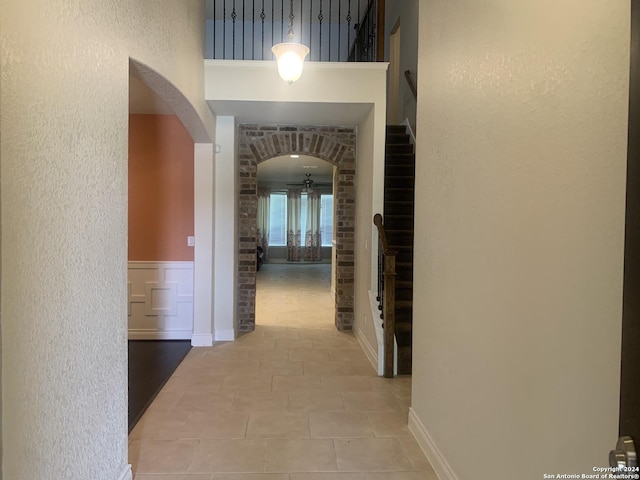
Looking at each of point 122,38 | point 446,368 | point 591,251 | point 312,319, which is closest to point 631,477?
point 591,251

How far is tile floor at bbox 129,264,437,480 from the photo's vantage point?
2.30m

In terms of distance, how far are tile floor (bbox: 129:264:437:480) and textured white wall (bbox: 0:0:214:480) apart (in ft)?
1.75

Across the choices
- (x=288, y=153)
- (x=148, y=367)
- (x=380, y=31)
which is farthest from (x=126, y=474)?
(x=380, y=31)

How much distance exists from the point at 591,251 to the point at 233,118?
13.8ft

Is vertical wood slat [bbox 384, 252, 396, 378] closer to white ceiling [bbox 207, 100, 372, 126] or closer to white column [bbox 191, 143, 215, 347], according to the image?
white ceiling [bbox 207, 100, 372, 126]

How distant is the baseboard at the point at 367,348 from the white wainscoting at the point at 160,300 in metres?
1.95

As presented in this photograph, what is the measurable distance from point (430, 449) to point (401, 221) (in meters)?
2.82

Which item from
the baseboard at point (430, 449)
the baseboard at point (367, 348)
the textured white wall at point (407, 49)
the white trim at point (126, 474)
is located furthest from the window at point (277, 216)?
the white trim at point (126, 474)

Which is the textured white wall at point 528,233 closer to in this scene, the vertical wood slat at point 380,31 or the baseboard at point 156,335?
the vertical wood slat at point 380,31

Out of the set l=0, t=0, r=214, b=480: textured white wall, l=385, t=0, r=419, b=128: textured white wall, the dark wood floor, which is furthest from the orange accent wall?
l=385, t=0, r=419, b=128: textured white wall

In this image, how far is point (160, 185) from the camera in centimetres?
473

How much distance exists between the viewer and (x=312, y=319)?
19.7 ft

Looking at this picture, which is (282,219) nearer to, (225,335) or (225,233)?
(225,233)

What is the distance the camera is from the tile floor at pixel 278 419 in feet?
7.55
